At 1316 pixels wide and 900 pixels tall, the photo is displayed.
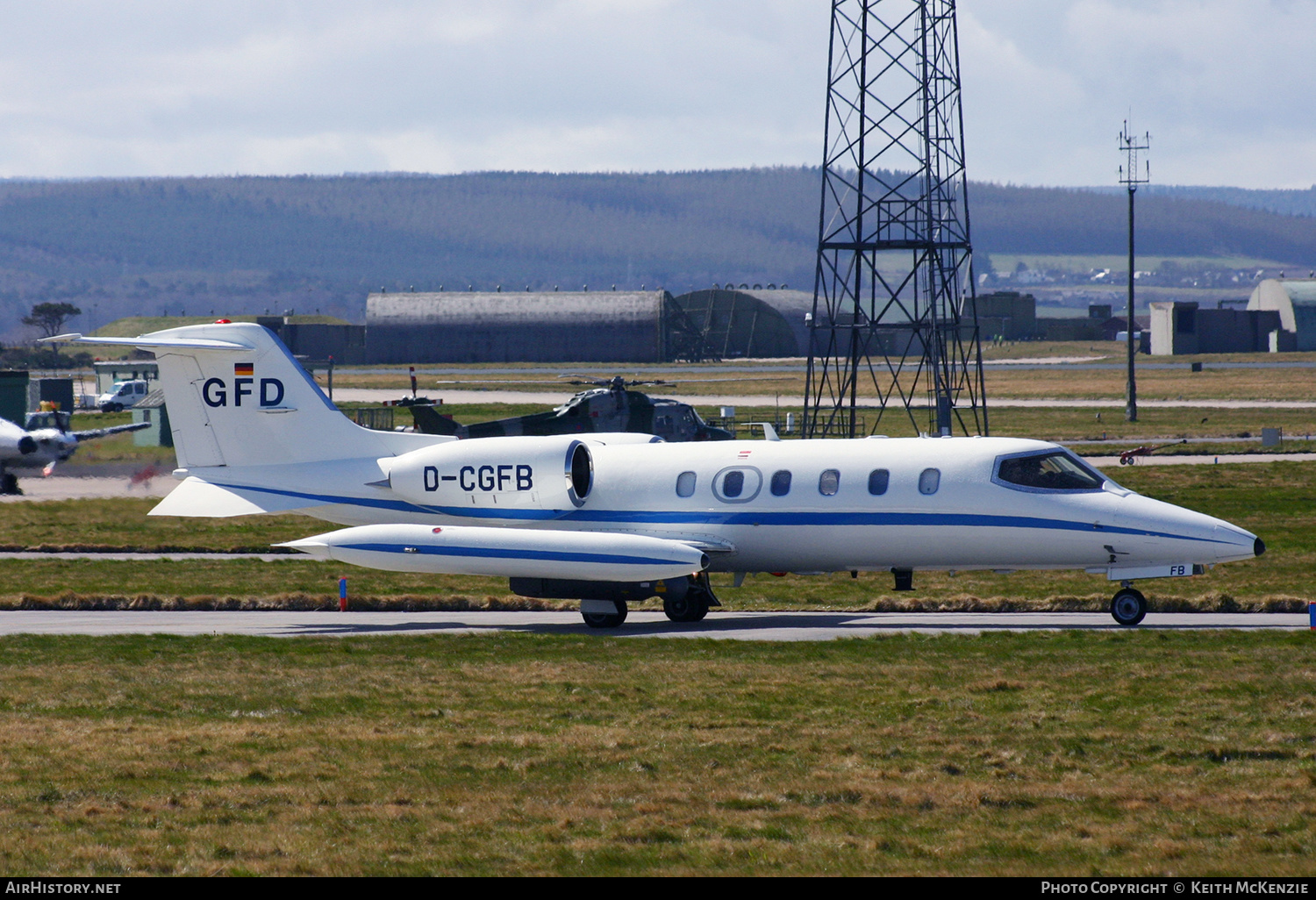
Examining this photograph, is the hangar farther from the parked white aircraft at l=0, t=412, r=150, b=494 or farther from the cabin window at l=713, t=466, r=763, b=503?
the cabin window at l=713, t=466, r=763, b=503

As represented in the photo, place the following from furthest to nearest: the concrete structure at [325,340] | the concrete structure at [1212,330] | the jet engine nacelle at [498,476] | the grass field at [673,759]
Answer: the concrete structure at [325,340] < the concrete structure at [1212,330] < the jet engine nacelle at [498,476] < the grass field at [673,759]

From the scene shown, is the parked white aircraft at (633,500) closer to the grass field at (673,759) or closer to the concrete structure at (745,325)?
the grass field at (673,759)

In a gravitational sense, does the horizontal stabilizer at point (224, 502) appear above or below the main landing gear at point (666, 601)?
above

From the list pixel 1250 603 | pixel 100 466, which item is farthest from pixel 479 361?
pixel 1250 603

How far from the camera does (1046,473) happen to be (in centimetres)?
2347

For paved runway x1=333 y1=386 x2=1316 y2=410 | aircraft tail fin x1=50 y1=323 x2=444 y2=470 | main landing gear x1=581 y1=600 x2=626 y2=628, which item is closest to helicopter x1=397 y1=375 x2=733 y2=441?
aircraft tail fin x1=50 y1=323 x2=444 y2=470

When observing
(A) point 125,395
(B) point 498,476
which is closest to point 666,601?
(B) point 498,476

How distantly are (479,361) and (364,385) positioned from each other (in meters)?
33.9

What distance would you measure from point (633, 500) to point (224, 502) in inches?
285

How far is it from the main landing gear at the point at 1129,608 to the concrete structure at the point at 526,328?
126577 millimetres

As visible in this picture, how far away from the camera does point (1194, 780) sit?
1296 cm

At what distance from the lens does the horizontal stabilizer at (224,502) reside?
26438 mm

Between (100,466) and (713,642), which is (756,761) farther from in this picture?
(100,466)

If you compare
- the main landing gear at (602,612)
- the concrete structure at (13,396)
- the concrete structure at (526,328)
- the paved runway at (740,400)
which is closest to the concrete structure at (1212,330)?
the concrete structure at (526,328)
